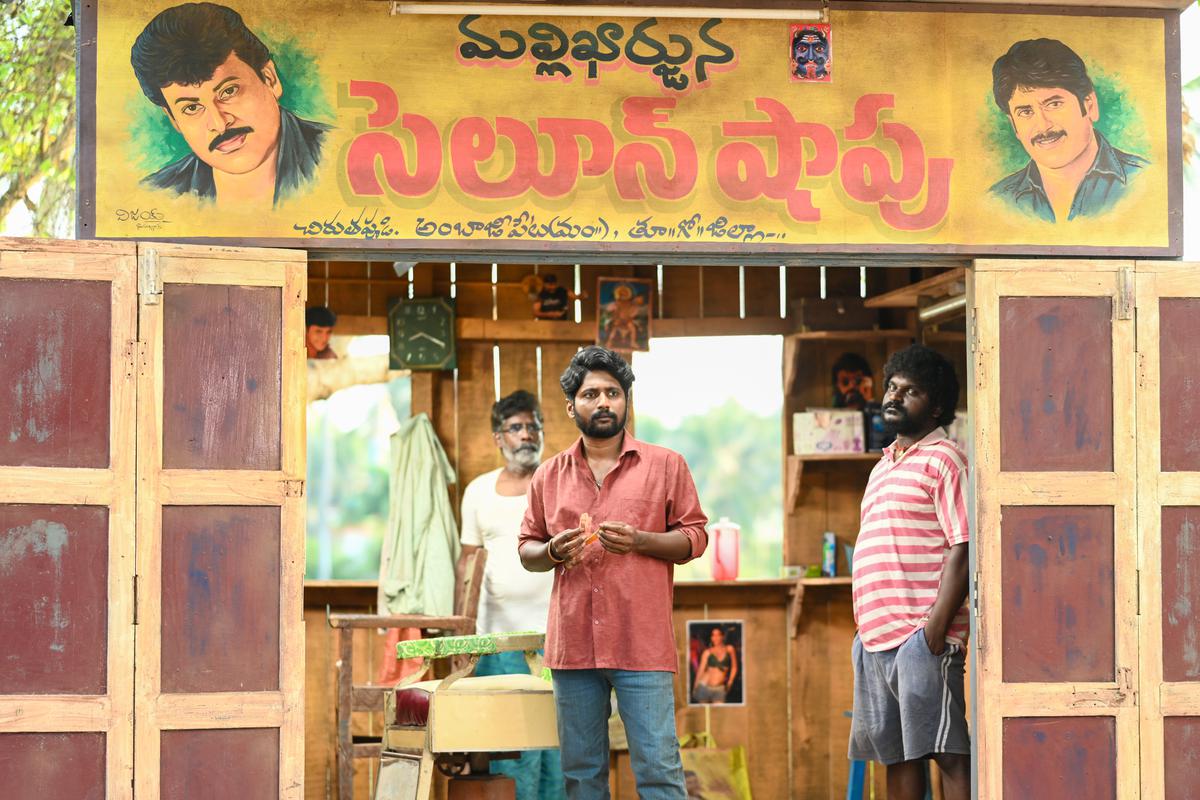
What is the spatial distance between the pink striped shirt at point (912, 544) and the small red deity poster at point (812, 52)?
143 centimetres

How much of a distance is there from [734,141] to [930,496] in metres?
1.48

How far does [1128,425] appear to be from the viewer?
5461 millimetres

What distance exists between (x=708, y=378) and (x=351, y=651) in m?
2.46

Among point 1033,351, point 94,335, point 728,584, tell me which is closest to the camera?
point 94,335

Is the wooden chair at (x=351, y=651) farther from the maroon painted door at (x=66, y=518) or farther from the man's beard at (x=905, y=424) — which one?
the man's beard at (x=905, y=424)

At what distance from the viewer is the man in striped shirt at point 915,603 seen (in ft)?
17.7

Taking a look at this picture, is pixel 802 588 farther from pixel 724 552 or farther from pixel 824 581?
pixel 724 552

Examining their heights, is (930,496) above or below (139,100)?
below

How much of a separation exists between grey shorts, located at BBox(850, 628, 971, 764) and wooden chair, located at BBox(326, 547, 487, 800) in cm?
195

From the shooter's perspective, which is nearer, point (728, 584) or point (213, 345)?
point (213, 345)

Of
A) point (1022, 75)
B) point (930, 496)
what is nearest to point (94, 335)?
point (930, 496)

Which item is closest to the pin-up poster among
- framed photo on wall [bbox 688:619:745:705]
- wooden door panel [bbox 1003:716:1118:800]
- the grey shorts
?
the grey shorts

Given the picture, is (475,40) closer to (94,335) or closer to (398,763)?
(94,335)
